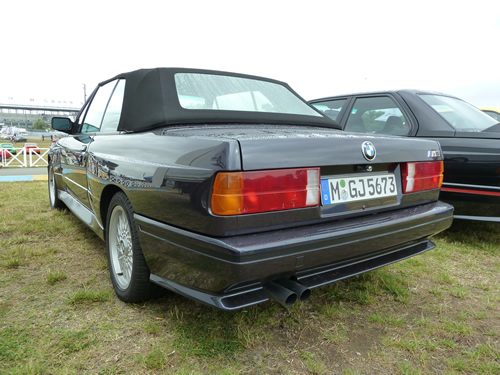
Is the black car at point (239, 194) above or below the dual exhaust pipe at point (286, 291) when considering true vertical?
above

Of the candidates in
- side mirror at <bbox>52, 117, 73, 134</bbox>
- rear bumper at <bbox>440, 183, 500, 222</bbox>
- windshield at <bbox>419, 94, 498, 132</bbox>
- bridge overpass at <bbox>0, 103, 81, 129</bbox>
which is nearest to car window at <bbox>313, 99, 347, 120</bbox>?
windshield at <bbox>419, 94, 498, 132</bbox>

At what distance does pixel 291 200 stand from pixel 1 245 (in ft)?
9.58

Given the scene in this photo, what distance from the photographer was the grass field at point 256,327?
164cm

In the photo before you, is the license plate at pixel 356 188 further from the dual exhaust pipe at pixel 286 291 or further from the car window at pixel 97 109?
the car window at pixel 97 109

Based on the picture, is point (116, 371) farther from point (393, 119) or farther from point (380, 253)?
point (393, 119)

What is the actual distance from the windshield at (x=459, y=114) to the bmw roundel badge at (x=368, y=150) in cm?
210

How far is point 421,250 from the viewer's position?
7.29ft

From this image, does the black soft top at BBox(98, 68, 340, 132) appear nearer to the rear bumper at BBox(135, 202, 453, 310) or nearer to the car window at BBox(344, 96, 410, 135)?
the rear bumper at BBox(135, 202, 453, 310)

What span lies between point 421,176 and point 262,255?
4.14 feet

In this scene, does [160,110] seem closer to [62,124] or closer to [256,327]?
[256,327]

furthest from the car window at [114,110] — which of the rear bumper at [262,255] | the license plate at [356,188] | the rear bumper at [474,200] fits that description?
the rear bumper at [474,200]

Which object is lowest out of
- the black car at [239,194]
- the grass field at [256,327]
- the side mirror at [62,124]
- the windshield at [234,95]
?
the grass field at [256,327]

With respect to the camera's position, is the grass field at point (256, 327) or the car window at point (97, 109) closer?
the grass field at point (256, 327)

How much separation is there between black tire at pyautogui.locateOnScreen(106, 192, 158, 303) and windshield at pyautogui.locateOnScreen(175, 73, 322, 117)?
0.75 m
